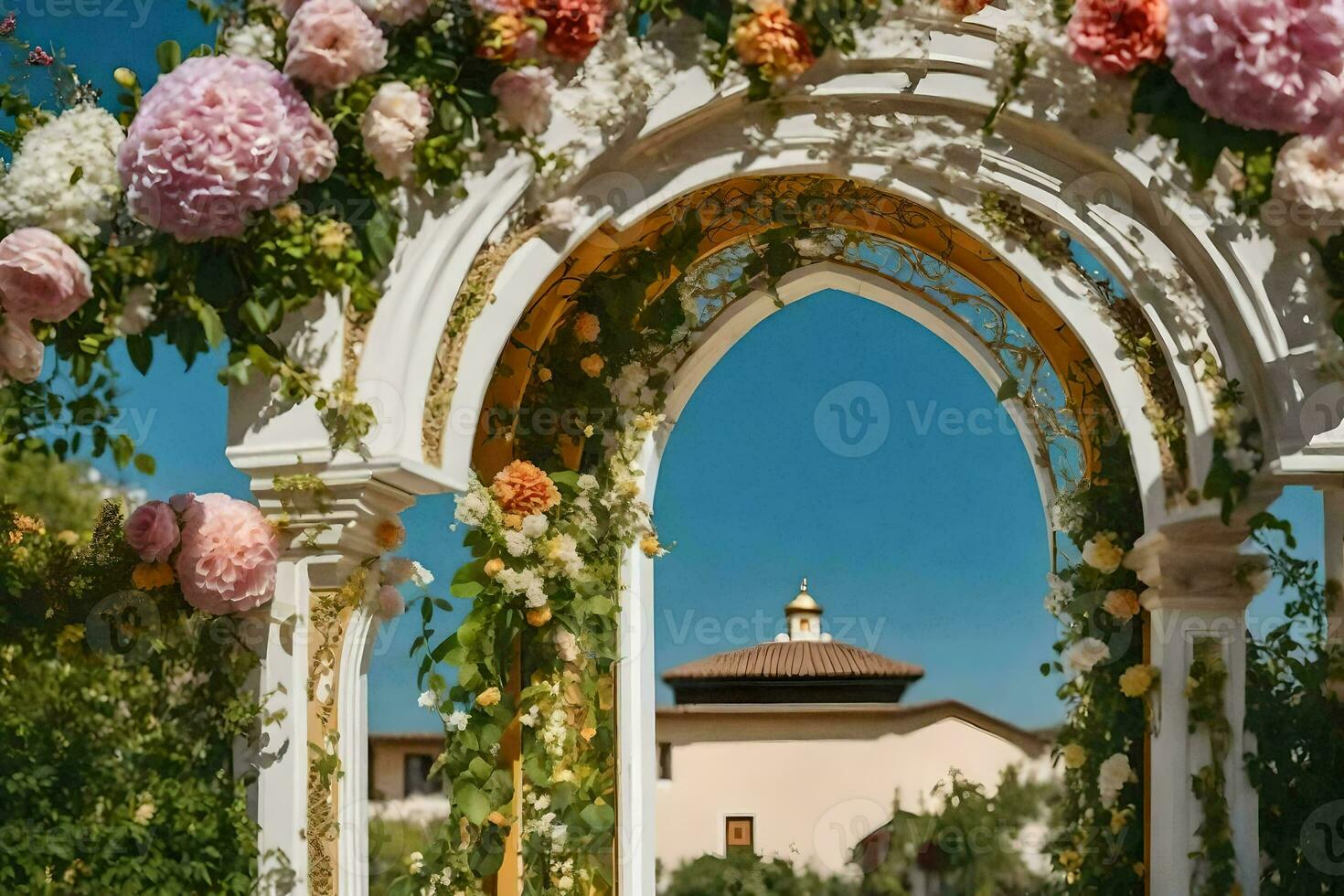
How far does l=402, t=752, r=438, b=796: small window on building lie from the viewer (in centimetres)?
560

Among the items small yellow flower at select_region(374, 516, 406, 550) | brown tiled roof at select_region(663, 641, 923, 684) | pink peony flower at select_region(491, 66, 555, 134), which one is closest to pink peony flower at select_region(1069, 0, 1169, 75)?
pink peony flower at select_region(491, 66, 555, 134)

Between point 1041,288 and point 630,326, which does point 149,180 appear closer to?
point 630,326

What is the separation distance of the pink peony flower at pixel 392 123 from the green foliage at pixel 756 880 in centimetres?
359

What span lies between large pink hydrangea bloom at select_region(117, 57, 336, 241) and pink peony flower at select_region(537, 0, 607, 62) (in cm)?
68

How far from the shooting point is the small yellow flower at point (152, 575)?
4309 millimetres

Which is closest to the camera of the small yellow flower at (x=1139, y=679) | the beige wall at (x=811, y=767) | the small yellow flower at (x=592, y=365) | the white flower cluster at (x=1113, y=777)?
the small yellow flower at (x=1139, y=679)

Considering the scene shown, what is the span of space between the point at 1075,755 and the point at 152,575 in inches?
110

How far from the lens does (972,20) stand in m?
4.34

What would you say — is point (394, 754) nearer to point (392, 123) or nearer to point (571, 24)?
point (392, 123)

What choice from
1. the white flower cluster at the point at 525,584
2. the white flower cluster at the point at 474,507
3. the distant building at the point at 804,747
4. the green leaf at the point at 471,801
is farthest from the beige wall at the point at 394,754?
the distant building at the point at 804,747

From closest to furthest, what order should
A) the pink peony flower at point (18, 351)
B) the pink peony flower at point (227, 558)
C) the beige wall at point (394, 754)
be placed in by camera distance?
the pink peony flower at point (227, 558), the pink peony flower at point (18, 351), the beige wall at point (394, 754)

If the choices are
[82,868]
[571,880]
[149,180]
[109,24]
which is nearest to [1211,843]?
[571,880]

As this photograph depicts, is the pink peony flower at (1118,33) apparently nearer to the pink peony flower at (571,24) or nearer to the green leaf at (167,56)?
the pink peony flower at (571,24)

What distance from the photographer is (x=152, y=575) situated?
431 centimetres
